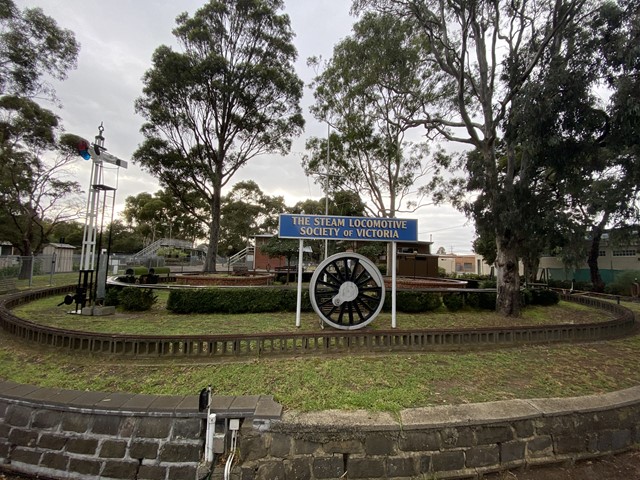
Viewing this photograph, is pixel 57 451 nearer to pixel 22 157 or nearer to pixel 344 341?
pixel 344 341

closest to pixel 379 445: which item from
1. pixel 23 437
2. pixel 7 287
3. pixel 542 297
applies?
pixel 23 437

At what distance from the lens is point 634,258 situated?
809 inches

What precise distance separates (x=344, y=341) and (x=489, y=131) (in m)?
7.91

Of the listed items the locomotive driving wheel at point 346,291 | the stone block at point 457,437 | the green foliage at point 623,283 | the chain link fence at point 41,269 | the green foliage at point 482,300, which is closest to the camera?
the stone block at point 457,437

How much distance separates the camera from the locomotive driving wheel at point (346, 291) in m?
6.21

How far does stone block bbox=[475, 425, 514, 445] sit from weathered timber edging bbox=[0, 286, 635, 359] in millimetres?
2295

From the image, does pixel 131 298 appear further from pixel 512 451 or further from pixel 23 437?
pixel 512 451

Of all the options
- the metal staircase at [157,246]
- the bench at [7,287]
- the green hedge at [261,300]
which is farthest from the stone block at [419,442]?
the metal staircase at [157,246]

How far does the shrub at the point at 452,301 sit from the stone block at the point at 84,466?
27.0 feet

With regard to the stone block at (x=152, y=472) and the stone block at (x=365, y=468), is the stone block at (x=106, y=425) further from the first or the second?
the stone block at (x=365, y=468)

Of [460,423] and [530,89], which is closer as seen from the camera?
[460,423]

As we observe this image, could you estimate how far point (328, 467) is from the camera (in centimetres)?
264

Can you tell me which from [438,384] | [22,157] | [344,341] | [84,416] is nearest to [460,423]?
[438,384]

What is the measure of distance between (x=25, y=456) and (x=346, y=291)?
4.84 m
